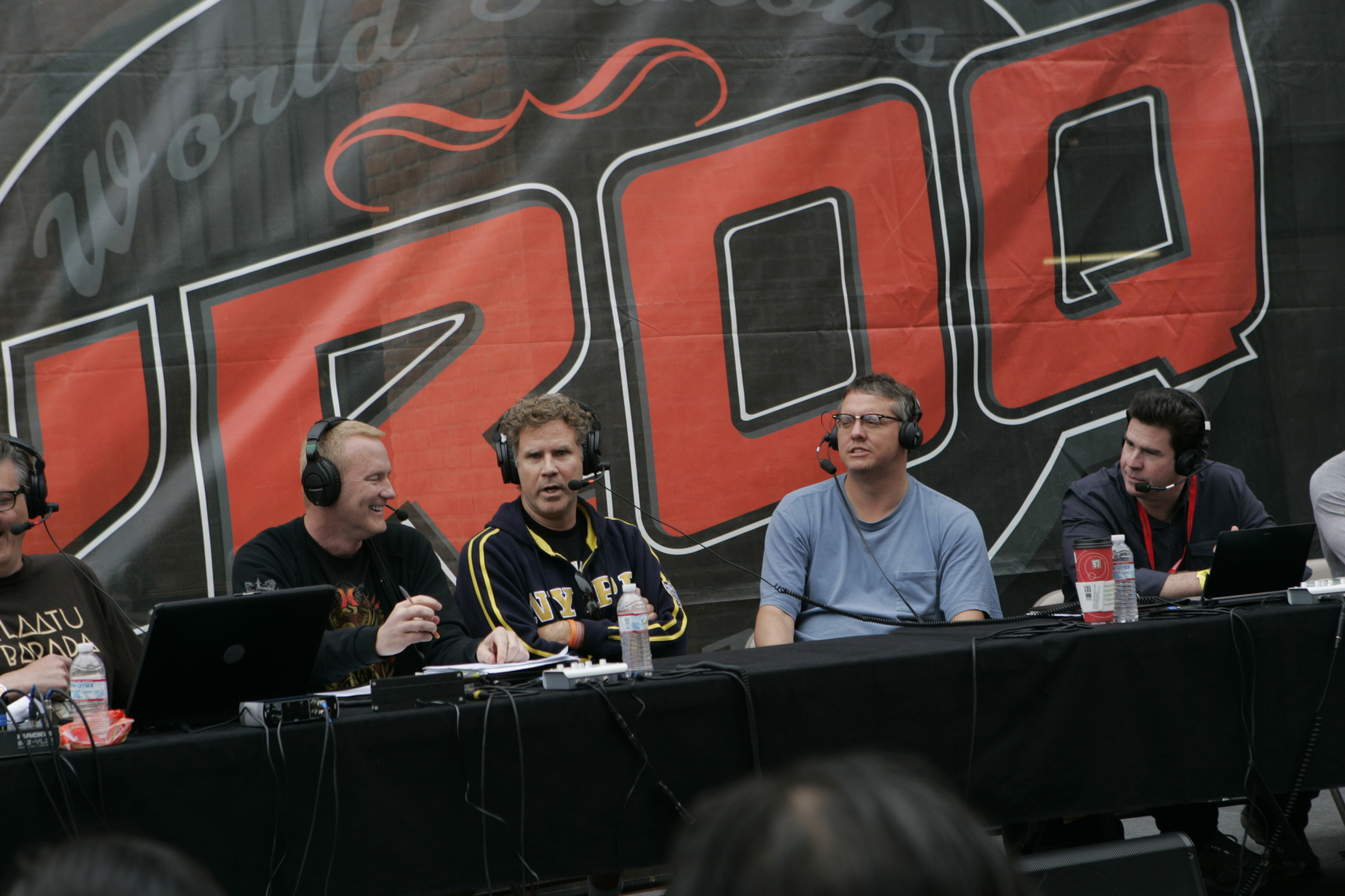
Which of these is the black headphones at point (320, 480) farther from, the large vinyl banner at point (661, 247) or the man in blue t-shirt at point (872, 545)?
the man in blue t-shirt at point (872, 545)

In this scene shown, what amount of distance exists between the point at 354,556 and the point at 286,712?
91 cm

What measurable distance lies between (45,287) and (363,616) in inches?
44.2

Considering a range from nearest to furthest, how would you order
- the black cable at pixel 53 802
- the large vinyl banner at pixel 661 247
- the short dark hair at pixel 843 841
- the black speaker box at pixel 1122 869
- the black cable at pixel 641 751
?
1. the short dark hair at pixel 843 841
2. the black cable at pixel 53 802
3. the black cable at pixel 641 751
4. the black speaker box at pixel 1122 869
5. the large vinyl banner at pixel 661 247

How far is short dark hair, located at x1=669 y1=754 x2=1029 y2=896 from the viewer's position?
1.16 ft

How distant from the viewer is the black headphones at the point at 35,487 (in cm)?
201

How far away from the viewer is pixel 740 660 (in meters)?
1.85

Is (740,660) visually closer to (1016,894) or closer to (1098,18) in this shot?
(1016,894)

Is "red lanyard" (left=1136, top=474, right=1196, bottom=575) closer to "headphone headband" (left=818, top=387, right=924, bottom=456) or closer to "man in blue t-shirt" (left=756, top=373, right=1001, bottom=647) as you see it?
"man in blue t-shirt" (left=756, top=373, right=1001, bottom=647)

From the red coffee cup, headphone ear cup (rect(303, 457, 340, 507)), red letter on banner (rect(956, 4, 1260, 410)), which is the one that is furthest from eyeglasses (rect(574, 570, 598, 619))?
red letter on banner (rect(956, 4, 1260, 410))

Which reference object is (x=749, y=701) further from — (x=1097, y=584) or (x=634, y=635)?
(x=1097, y=584)

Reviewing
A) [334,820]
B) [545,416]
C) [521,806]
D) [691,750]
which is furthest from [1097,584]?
[334,820]

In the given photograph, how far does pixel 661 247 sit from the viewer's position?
3029 millimetres

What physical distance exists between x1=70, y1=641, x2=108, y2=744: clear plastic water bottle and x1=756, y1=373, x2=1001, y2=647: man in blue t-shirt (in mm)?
1371

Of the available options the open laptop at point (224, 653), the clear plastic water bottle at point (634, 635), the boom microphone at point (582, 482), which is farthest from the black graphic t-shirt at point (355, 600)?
the clear plastic water bottle at point (634, 635)
